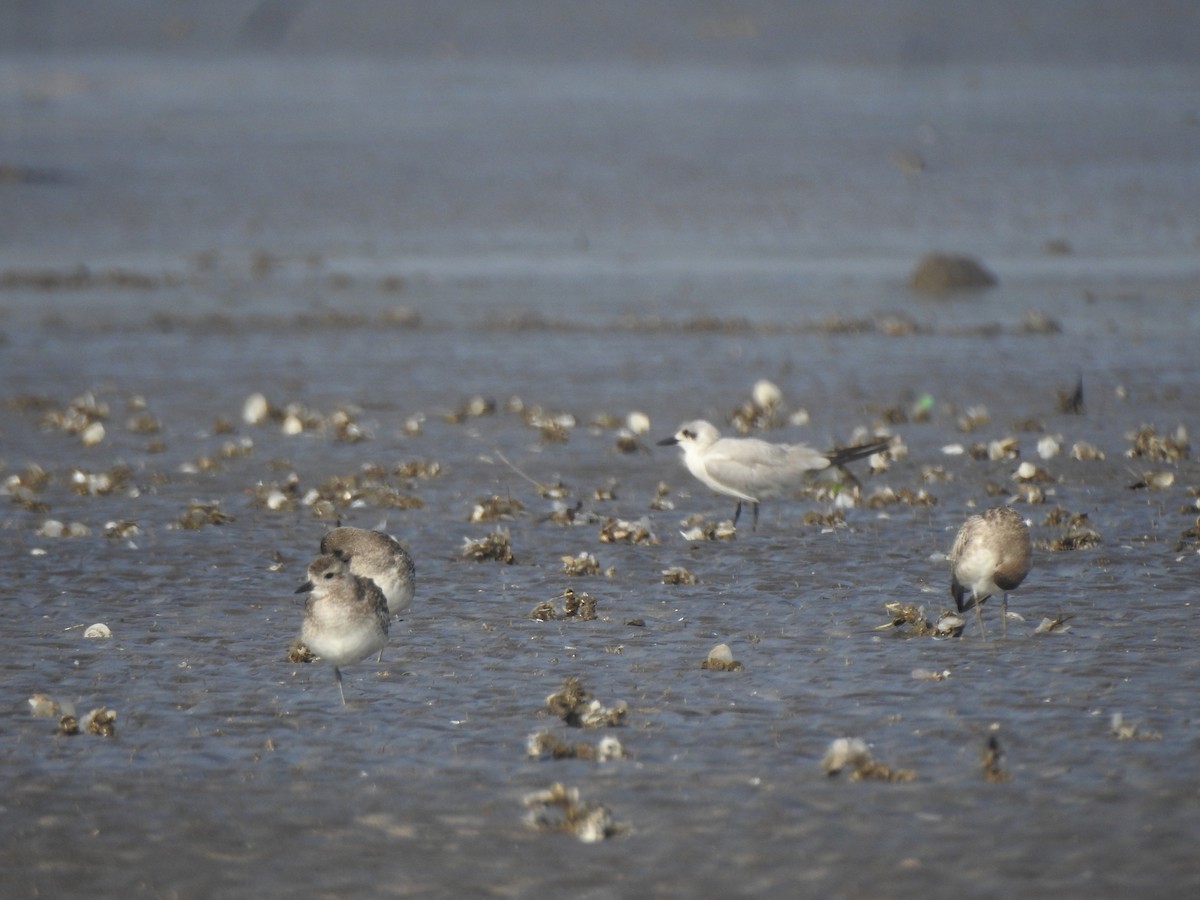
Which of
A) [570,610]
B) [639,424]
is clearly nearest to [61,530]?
[570,610]

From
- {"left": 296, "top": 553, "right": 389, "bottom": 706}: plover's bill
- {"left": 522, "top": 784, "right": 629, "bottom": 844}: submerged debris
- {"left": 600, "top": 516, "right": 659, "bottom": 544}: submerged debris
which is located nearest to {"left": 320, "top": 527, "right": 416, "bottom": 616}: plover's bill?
{"left": 296, "top": 553, "right": 389, "bottom": 706}: plover's bill

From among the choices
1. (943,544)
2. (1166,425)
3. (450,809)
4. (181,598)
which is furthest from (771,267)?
(450,809)

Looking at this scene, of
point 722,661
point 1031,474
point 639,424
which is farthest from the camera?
point 639,424

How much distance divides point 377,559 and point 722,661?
239 centimetres

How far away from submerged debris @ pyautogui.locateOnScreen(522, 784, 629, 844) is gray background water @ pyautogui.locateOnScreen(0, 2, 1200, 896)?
4.6 inches

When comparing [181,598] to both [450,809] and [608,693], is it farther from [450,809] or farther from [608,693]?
[450,809]

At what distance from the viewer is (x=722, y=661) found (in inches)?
411

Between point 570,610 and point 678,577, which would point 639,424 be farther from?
point 570,610

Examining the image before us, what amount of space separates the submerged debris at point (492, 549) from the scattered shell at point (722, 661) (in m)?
3.19

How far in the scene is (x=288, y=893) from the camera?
747cm

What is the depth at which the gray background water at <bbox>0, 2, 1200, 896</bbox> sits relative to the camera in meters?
8.03

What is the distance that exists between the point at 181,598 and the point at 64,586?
1.00 meters

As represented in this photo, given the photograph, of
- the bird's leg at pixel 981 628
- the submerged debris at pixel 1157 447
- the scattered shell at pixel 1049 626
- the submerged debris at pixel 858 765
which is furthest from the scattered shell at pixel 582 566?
the submerged debris at pixel 1157 447

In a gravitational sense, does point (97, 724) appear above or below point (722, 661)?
below
